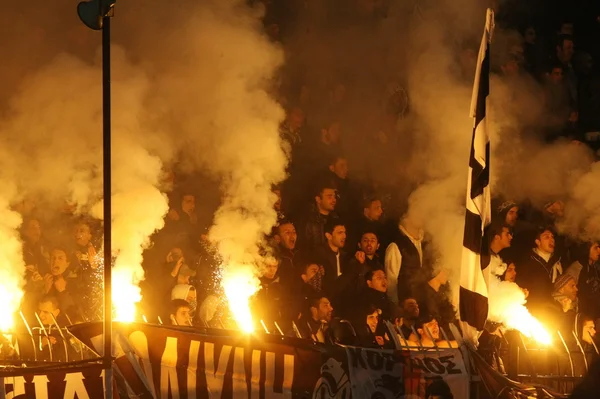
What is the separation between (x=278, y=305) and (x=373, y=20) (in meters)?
4.61

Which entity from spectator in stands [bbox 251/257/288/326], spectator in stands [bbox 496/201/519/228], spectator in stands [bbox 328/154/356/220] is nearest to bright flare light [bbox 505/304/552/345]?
spectator in stands [bbox 251/257/288/326]

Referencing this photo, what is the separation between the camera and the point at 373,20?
12.7 metres

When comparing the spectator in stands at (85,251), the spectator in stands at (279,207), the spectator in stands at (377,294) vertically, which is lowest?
the spectator in stands at (377,294)

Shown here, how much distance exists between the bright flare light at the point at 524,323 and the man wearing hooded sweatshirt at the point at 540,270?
960 millimetres

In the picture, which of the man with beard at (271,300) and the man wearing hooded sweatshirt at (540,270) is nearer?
the man with beard at (271,300)

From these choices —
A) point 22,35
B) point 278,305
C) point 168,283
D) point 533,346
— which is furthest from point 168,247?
point 533,346

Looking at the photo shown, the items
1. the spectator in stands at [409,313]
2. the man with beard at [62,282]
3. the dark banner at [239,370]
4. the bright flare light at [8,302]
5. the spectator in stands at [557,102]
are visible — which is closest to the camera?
the dark banner at [239,370]

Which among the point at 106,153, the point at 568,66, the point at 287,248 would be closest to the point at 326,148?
the point at 287,248

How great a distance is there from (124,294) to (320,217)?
217 centimetres

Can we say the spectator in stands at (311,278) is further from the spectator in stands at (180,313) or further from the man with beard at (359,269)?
the spectator in stands at (180,313)

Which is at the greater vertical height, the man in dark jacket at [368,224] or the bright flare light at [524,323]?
the man in dark jacket at [368,224]

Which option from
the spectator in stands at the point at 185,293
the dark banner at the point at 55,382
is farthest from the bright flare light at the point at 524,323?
the dark banner at the point at 55,382

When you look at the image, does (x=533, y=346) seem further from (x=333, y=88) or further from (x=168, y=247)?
(x=333, y=88)

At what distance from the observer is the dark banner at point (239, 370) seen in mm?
6551
